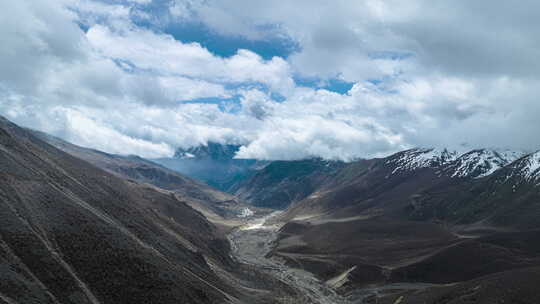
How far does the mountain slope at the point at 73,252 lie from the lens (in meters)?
73.1

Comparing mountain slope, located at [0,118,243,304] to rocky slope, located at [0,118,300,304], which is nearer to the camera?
mountain slope, located at [0,118,243,304]

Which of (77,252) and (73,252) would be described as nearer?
(73,252)

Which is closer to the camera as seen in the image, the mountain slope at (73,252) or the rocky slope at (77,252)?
the mountain slope at (73,252)

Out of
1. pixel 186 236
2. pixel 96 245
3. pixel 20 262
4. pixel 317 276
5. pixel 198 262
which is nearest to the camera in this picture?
pixel 20 262

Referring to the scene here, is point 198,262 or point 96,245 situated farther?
point 198,262

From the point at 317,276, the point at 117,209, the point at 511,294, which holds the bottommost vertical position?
the point at 317,276

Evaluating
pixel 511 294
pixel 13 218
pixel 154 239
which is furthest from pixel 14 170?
pixel 511 294

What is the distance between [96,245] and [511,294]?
331 feet

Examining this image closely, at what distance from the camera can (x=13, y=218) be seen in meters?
82.4

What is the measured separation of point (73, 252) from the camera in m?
84.6

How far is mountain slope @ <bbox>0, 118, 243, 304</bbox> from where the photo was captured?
73125 mm

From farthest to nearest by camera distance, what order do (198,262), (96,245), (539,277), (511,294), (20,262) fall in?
(198,262), (539,277), (511,294), (96,245), (20,262)

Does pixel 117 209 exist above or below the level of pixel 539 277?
below

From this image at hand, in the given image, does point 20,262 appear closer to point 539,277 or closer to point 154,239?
point 154,239
